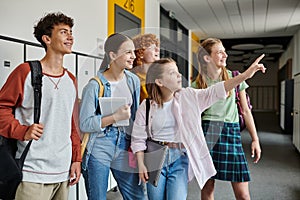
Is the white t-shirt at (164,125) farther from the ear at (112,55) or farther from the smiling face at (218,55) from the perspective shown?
the smiling face at (218,55)

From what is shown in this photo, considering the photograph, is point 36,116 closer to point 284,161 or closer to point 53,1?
point 53,1

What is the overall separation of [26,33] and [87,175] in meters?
1.18

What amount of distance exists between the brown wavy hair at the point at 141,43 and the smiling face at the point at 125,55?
60 millimetres

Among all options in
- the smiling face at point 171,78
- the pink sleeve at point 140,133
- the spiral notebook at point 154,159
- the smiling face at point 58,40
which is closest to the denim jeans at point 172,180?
the spiral notebook at point 154,159

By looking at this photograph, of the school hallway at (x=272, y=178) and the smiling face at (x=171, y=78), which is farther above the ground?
the smiling face at (x=171, y=78)

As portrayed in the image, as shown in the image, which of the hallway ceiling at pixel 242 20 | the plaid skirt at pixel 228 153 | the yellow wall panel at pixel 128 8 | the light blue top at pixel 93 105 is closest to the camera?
the light blue top at pixel 93 105

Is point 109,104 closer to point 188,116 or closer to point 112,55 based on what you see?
point 112,55

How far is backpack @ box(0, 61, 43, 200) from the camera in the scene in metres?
1.19

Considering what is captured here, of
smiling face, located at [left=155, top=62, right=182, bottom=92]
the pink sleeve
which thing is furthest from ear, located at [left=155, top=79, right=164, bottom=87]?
the pink sleeve

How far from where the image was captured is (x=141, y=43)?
54.3 inches

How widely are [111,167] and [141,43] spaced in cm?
56

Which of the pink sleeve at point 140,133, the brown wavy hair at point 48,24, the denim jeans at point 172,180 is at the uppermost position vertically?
the brown wavy hair at point 48,24

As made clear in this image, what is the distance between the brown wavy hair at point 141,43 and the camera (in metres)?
1.37

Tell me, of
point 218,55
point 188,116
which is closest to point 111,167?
point 188,116
